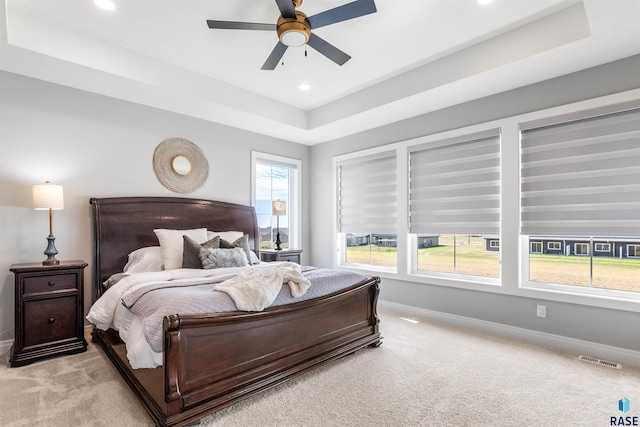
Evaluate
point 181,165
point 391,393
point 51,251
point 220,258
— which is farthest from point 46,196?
point 391,393

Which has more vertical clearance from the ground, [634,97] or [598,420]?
[634,97]

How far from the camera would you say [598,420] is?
6.40 ft

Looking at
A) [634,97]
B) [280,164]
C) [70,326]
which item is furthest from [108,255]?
[634,97]

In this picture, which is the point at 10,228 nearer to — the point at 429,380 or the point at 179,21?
the point at 179,21

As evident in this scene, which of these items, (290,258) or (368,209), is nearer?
(290,258)

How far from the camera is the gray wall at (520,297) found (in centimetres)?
275

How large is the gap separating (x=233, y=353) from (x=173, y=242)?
5.74 ft

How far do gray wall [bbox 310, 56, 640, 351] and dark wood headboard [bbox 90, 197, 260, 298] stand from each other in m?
2.23

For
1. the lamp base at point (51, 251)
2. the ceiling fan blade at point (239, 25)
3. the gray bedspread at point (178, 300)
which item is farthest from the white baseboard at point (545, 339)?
the lamp base at point (51, 251)

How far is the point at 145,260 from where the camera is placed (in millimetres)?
3250

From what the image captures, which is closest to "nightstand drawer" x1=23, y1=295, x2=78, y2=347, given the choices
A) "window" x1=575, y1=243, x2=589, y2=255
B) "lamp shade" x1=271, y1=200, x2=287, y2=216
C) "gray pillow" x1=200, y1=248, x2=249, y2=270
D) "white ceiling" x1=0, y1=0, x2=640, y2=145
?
"gray pillow" x1=200, y1=248, x2=249, y2=270

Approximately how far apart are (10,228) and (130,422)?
2317 mm

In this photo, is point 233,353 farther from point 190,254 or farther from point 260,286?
point 190,254

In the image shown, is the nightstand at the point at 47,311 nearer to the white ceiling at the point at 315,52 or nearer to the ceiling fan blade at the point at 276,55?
the white ceiling at the point at 315,52
